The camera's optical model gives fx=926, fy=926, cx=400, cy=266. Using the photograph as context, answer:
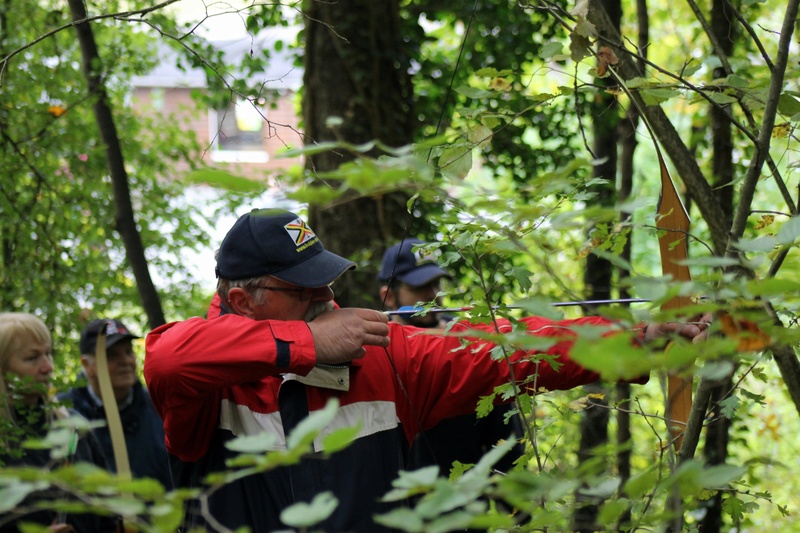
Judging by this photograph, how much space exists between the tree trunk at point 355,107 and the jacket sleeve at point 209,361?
2.73m

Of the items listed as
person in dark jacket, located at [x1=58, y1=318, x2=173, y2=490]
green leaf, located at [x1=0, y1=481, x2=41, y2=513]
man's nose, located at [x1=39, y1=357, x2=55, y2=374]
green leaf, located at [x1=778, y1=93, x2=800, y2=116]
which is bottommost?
person in dark jacket, located at [x1=58, y1=318, x2=173, y2=490]

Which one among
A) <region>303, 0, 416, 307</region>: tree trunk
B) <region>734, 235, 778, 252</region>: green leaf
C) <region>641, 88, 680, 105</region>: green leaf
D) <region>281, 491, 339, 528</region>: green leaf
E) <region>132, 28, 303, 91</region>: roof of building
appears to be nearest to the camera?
<region>281, 491, 339, 528</region>: green leaf

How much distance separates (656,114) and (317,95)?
3.00m

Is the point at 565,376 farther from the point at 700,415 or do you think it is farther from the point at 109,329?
the point at 109,329

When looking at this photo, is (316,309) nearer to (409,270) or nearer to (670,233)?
(670,233)

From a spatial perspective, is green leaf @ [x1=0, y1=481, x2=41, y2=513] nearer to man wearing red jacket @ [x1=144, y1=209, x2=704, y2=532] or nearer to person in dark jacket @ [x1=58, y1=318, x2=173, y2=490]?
man wearing red jacket @ [x1=144, y1=209, x2=704, y2=532]

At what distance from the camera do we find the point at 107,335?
366cm

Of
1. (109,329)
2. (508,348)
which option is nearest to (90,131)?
(109,329)

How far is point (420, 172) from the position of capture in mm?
997

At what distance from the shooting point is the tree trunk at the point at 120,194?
3.62 metres

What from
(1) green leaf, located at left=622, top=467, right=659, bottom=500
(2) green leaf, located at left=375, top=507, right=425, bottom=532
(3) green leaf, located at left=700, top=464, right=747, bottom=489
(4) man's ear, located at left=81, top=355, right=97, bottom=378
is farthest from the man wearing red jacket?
(4) man's ear, located at left=81, top=355, right=97, bottom=378

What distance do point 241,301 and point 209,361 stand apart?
25cm

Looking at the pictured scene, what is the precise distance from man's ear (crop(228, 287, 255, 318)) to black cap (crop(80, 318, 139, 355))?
165cm

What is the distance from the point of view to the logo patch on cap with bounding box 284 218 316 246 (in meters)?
2.15
